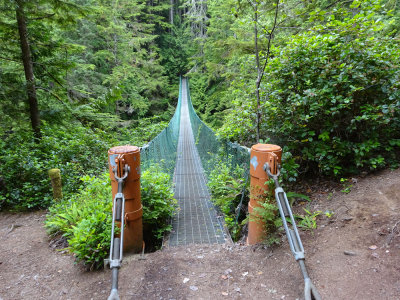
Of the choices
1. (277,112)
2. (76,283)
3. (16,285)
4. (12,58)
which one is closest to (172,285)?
(76,283)

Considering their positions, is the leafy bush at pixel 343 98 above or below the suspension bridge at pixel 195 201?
above

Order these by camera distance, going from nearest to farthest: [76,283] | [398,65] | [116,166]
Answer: [76,283] → [116,166] → [398,65]

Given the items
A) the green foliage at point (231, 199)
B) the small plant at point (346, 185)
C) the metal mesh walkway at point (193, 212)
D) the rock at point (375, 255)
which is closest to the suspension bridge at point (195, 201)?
the metal mesh walkway at point (193, 212)

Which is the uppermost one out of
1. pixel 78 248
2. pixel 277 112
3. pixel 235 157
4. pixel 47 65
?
pixel 47 65

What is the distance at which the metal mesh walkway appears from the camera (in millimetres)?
2727

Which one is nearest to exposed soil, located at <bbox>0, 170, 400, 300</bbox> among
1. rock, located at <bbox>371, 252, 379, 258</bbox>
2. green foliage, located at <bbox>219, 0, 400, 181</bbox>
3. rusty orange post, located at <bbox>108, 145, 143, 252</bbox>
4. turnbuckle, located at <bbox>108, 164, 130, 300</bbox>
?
rock, located at <bbox>371, 252, 379, 258</bbox>

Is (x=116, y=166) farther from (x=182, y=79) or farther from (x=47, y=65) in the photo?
(x=182, y=79)

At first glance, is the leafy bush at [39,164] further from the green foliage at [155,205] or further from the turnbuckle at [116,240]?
the turnbuckle at [116,240]

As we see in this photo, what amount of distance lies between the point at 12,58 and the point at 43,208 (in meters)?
3.43

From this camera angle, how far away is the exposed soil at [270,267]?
148 cm

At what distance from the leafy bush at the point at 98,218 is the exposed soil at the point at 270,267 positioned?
196mm

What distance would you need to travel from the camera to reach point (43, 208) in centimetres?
368

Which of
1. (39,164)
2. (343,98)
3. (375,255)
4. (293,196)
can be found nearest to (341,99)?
(343,98)

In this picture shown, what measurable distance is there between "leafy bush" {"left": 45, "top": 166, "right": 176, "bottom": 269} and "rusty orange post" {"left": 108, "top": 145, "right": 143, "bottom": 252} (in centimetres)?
19
